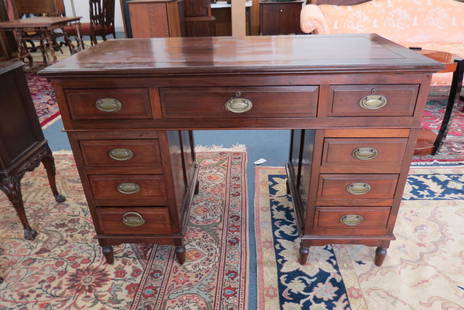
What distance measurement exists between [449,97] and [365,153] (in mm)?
1536

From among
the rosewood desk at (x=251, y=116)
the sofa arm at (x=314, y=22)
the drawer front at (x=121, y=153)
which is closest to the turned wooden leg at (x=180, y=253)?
the rosewood desk at (x=251, y=116)

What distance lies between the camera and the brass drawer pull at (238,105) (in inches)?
49.1

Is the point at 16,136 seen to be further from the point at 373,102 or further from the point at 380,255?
the point at 380,255

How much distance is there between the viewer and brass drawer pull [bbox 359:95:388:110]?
1221 millimetres

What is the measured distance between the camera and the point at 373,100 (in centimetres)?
122

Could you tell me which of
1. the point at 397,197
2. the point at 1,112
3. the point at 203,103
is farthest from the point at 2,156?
the point at 397,197

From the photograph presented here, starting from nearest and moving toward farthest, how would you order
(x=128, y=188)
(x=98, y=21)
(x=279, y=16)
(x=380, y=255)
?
(x=128, y=188) → (x=380, y=255) → (x=279, y=16) → (x=98, y=21)

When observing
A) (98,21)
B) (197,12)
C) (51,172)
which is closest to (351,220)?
(51,172)

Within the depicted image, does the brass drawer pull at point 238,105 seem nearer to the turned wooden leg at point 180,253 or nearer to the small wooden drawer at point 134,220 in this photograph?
the small wooden drawer at point 134,220

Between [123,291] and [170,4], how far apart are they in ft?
11.2

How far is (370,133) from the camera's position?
1.30 m

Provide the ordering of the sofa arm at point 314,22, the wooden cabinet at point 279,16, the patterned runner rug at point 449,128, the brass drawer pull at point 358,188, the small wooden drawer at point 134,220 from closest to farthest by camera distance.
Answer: the brass drawer pull at point 358,188 < the small wooden drawer at point 134,220 < the patterned runner rug at point 449,128 < the sofa arm at point 314,22 < the wooden cabinet at point 279,16

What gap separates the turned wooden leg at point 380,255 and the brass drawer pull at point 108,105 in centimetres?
134

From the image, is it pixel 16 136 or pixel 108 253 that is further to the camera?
pixel 16 136
